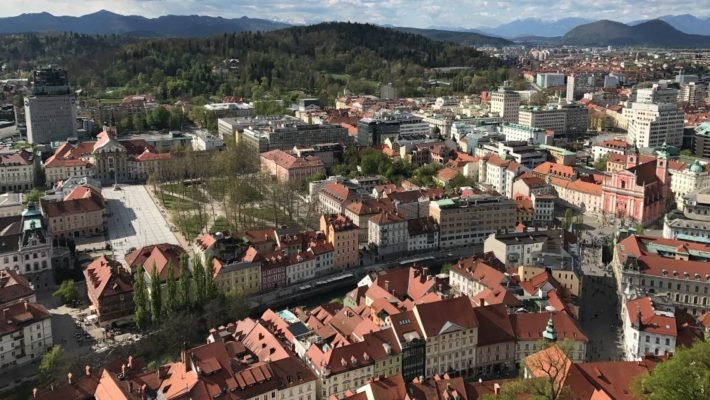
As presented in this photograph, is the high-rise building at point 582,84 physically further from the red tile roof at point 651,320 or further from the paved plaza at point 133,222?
the red tile roof at point 651,320

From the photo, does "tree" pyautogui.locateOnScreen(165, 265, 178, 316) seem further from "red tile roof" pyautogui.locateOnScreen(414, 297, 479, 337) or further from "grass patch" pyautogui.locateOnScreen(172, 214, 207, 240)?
"grass patch" pyautogui.locateOnScreen(172, 214, 207, 240)

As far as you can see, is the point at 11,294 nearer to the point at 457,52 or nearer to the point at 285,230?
the point at 285,230

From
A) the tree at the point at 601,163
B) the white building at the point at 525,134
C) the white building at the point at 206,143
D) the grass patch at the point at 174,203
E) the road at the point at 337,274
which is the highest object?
the white building at the point at 525,134

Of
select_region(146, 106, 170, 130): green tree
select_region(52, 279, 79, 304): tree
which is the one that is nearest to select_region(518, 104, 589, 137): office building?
select_region(146, 106, 170, 130): green tree

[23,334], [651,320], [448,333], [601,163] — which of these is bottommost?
[23,334]

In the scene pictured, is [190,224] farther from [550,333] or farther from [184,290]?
[550,333]

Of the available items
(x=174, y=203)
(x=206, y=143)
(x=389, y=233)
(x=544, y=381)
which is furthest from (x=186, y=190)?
(x=544, y=381)

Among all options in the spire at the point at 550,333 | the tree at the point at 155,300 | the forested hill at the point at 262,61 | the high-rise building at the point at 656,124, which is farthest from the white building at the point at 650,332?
the forested hill at the point at 262,61
